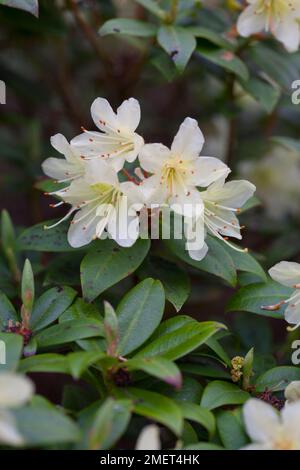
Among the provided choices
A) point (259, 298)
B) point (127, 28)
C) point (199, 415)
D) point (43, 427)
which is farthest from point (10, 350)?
point (127, 28)

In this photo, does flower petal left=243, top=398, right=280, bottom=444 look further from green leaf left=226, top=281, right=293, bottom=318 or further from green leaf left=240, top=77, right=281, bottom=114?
green leaf left=240, top=77, right=281, bottom=114

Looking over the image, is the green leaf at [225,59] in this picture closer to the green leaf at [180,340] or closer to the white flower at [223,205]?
the white flower at [223,205]

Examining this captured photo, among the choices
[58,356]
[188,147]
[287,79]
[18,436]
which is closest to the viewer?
[18,436]

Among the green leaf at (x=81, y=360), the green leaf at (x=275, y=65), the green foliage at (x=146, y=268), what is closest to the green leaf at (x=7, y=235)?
the green foliage at (x=146, y=268)

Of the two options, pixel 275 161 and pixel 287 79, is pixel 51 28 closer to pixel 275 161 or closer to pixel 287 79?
pixel 287 79

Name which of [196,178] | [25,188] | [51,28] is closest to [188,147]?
[196,178]

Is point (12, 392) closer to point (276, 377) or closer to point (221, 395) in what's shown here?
point (221, 395)
